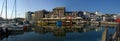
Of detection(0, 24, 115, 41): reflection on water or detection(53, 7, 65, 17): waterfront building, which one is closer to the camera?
detection(0, 24, 115, 41): reflection on water

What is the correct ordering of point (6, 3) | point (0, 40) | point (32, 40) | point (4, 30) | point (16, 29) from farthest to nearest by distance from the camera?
1. point (16, 29)
2. point (6, 3)
3. point (4, 30)
4. point (32, 40)
5. point (0, 40)

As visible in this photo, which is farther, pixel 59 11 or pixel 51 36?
pixel 59 11

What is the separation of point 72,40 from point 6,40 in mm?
10563

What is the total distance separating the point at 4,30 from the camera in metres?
38.8

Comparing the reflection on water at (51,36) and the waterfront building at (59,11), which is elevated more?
the waterfront building at (59,11)

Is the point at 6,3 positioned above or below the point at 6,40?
above

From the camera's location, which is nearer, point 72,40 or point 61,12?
point 72,40

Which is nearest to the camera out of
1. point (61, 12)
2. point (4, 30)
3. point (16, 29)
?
point (4, 30)

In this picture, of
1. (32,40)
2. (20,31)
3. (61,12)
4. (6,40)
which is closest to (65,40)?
(32,40)

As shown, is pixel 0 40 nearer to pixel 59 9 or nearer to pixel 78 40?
pixel 78 40

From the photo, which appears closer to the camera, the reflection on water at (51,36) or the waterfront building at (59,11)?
the reflection on water at (51,36)

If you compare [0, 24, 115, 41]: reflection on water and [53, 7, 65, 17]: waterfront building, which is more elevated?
[53, 7, 65, 17]: waterfront building

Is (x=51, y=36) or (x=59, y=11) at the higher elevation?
(x=59, y=11)

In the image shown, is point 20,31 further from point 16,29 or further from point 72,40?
point 72,40
